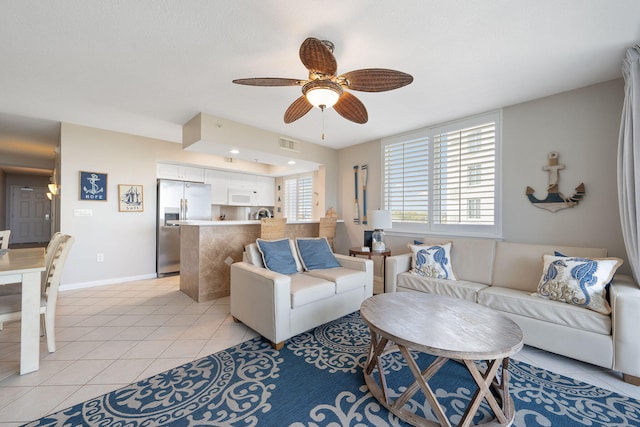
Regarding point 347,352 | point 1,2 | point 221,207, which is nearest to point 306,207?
point 221,207

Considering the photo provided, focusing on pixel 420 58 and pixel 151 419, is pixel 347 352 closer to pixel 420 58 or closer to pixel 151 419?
pixel 151 419

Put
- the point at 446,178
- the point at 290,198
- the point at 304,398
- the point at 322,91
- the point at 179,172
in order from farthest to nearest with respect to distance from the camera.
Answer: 1. the point at 290,198
2. the point at 179,172
3. the point at 446,178
4. the point at 322,91
5. the point at 304,398

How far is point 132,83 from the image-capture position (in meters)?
2.61

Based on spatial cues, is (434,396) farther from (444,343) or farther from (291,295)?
(291,295)

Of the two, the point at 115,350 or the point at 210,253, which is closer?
the point at 115,350

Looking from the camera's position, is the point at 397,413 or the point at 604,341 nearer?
the point at 397,413

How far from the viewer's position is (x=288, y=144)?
4.34 m

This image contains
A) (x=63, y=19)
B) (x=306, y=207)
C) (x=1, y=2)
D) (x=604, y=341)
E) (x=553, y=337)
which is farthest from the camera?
(x=306, y=207)

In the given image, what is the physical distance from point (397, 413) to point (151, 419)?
1409mm

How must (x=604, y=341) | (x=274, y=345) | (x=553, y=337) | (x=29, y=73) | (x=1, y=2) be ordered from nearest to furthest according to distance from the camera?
1. (x=1, y=2)
2. (x=604, y=341)
3. (x=553, y=337)
4. (x=274, y=345)
5. (x=29, y=73)

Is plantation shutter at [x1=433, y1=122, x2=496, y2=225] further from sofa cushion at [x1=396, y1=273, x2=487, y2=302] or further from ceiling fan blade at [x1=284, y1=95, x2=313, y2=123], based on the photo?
ceiling fan blade at [x1=284, y1=95, x2=313, y2=123]

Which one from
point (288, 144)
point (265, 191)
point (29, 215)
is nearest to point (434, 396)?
point (288, 144)

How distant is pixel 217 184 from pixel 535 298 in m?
5.60

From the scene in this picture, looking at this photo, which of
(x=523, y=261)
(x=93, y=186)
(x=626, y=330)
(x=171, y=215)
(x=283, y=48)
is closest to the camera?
(x=626, y=330)
